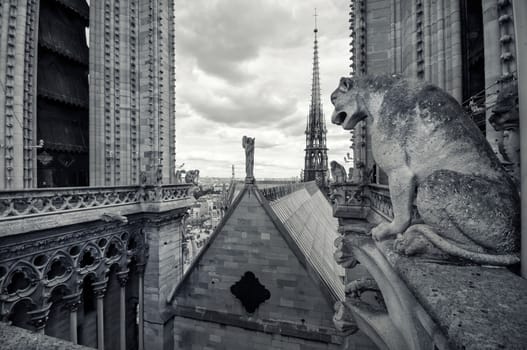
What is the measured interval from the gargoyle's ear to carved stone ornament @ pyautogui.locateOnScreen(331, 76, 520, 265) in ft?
0.32

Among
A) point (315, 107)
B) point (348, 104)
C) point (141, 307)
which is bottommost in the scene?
point (141, 307)

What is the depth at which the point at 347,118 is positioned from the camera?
10.3 ft

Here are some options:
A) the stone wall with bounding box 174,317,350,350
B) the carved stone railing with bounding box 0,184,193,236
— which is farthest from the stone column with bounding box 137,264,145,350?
the carved stone railing with bounding box 0,184,193,236

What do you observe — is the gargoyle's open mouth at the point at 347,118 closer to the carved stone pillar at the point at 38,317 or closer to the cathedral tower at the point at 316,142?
the carved stone pillar at the point at 38,317

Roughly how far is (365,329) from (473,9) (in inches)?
309

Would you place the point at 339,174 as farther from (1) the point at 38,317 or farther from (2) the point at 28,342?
(1) the point at 38,317

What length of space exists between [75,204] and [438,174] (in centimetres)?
861

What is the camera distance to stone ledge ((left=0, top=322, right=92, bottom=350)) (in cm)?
166

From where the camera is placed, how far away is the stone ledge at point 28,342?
65.4 inches

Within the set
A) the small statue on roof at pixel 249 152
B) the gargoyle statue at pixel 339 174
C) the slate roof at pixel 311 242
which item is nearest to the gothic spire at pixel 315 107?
the slate roof at pixel 311 242

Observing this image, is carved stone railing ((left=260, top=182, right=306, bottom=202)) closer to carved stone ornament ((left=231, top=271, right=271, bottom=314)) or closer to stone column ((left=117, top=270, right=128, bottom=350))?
carved stone ornament ((left=231, top=271, right=271, bottom=314))

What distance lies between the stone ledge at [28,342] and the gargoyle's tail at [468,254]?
2713 millimetres

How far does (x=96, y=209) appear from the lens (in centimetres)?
760

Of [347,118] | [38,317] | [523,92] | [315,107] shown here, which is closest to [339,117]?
[347,118]
